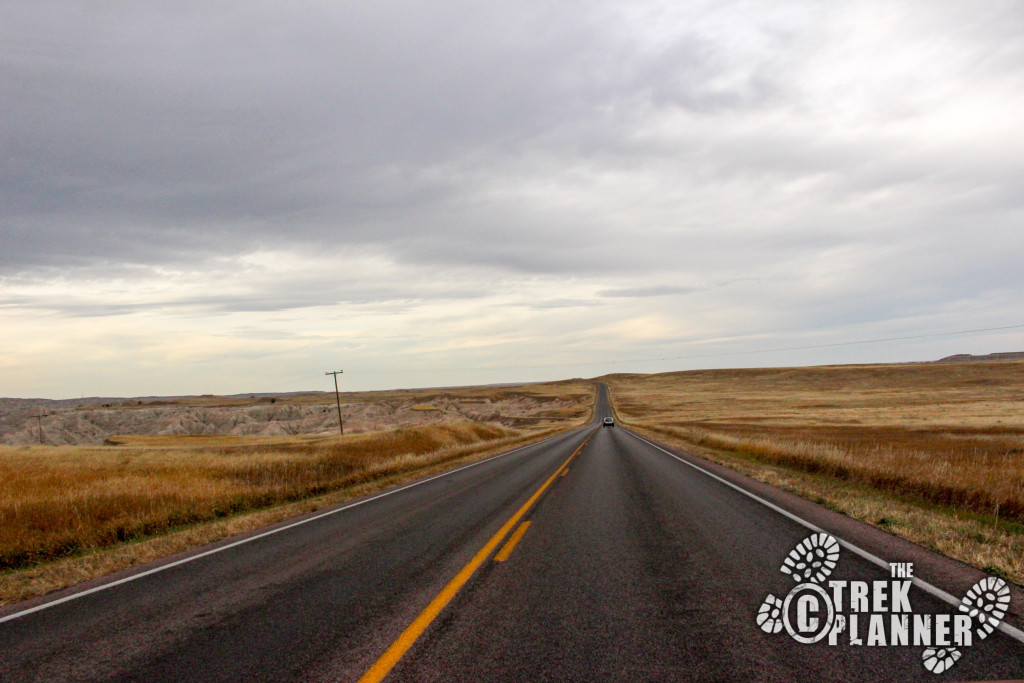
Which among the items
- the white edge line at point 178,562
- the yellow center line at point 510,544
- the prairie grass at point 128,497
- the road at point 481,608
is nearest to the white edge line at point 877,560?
the road at point 481,608

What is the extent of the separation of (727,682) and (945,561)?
4.67m

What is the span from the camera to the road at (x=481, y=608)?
414 centimetres

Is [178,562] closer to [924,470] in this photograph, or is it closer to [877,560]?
[877,560]

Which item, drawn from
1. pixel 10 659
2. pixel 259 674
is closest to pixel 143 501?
pixel 10 659

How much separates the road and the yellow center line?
0.03 metres

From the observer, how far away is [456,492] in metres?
14.4

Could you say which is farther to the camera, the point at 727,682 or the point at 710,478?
the point at 710,478

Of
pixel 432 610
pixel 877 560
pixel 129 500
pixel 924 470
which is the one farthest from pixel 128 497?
pixel 924 470

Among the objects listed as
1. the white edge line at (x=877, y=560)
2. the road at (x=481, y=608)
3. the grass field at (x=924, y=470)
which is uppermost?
the road at (x=481, y=608)

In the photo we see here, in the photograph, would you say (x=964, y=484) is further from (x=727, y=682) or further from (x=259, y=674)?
(x=259, y=674)

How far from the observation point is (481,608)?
17.6 feet

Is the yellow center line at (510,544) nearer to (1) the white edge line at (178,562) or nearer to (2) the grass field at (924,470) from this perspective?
(1) the white edge line at (178,562)

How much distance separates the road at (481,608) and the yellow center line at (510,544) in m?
0.03

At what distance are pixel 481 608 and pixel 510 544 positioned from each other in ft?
9.04
